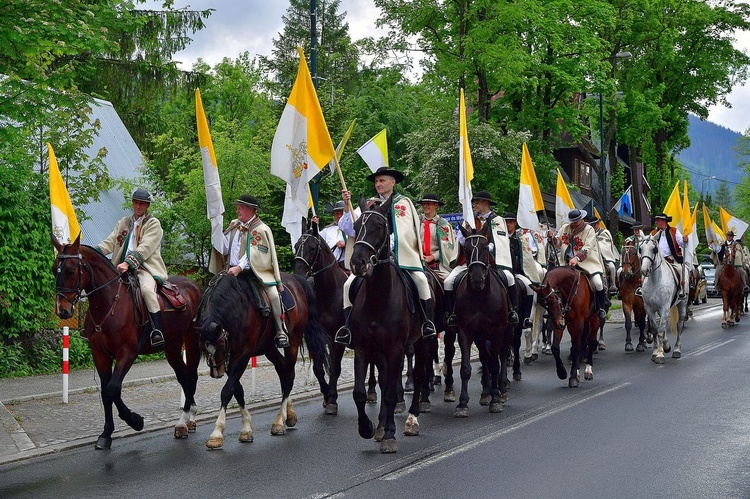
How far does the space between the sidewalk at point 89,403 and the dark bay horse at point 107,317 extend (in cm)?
54

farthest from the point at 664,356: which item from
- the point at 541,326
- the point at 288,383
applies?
the point at 288,383

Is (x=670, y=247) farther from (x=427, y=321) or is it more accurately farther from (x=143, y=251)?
(x=143, y=251)

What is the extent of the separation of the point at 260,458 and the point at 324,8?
55.8 meters

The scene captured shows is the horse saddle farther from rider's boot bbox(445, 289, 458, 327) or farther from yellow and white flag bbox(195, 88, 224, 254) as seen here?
rider's boot bbox(445, 289, 458, 327)

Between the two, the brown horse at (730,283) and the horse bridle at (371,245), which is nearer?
the horse bridle at (371,245)

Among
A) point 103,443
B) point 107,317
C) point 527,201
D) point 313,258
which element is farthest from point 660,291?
point 103,443

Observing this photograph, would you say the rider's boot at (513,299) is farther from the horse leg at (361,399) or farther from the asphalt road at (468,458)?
the horse leg at (361,399)

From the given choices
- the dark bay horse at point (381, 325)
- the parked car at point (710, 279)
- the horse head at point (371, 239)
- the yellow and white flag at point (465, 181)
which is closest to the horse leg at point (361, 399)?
the dark bay horse at point (381, 325)

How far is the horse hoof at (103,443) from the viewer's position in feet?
32.6

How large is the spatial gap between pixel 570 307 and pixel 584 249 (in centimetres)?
112

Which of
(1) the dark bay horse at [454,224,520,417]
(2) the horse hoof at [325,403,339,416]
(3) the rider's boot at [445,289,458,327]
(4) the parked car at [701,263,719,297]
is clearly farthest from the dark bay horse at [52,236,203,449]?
(4) the parked car at [701,263,719,297]

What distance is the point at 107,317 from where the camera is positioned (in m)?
10.2

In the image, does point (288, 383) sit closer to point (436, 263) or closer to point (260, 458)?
point (260, 458)

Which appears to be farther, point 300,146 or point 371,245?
point 300,146
